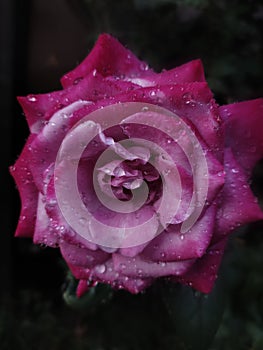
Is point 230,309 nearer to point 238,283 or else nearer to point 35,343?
point 238,283

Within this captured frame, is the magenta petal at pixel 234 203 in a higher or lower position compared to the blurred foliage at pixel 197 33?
lower

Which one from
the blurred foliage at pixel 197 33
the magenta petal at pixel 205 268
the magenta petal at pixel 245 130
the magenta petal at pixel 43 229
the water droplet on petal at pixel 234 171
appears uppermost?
the blurred foliage at pixel 197 33

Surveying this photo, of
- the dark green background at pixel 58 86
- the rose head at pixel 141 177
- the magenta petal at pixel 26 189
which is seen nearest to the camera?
the rose head at pixel 141 177

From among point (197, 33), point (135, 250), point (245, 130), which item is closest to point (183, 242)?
point (135, 250)

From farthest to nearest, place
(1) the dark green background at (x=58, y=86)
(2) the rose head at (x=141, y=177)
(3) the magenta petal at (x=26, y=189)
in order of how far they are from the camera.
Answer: (1) the dark green background at (x=58, y=86) < (3) the magenta petal at (x=26, y=189) < (2) the rose head at (x=141, y=177)

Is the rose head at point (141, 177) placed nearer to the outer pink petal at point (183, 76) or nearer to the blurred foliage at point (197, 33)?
the outer pink petal at point (183, 76)

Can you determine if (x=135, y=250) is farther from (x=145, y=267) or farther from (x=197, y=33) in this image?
(x=197, y=33)

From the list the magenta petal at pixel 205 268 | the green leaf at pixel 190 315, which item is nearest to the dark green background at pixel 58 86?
the green leaf at pixel 190 315
